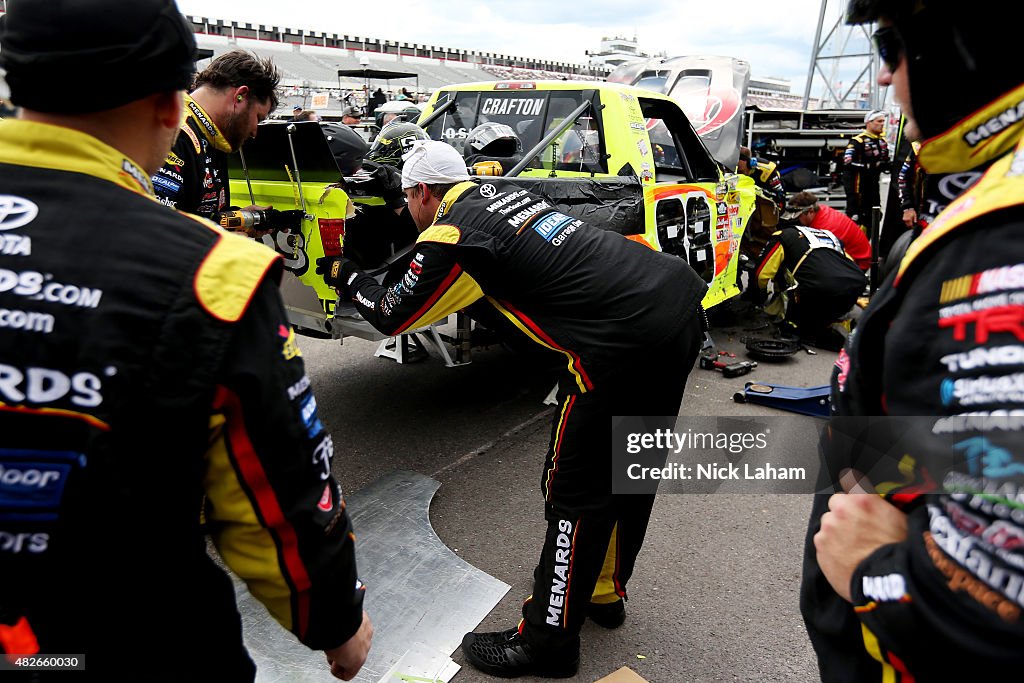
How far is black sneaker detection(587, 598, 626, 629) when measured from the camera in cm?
284

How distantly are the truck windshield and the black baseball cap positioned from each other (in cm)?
383

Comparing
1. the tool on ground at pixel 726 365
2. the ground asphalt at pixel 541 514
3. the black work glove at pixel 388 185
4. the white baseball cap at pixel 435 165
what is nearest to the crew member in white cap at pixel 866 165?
the ground asphalt at pixel 541 514

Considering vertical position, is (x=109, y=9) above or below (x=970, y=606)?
above

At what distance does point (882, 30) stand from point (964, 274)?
0.45m

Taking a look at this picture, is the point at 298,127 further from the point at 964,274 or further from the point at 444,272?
the point at 964,274

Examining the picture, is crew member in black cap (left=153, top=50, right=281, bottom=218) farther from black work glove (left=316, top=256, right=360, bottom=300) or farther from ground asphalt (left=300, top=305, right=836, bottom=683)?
ground asphalt (left=300, top=305, right=836, bottom=683)

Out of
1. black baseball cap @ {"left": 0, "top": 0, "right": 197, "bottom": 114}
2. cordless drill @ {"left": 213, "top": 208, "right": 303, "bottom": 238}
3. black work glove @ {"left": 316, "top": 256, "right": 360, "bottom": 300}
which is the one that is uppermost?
black baseball cap @ {"left": 0, "top": 0, "right": 197, "bottom": 114}

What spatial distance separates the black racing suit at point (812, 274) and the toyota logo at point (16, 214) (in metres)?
6.29

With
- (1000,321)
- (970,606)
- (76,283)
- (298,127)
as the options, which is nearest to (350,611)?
(76,283)

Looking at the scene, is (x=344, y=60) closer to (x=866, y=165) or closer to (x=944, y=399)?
(x=866, y=165)

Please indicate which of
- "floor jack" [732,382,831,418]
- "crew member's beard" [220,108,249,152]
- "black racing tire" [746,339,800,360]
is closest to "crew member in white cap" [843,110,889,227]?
"black racing tire" [746,339,800,360]

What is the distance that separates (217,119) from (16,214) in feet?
8.55

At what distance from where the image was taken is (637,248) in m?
2.78

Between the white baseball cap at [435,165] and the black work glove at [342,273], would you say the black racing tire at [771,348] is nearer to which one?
the black work glove at [342,273]
